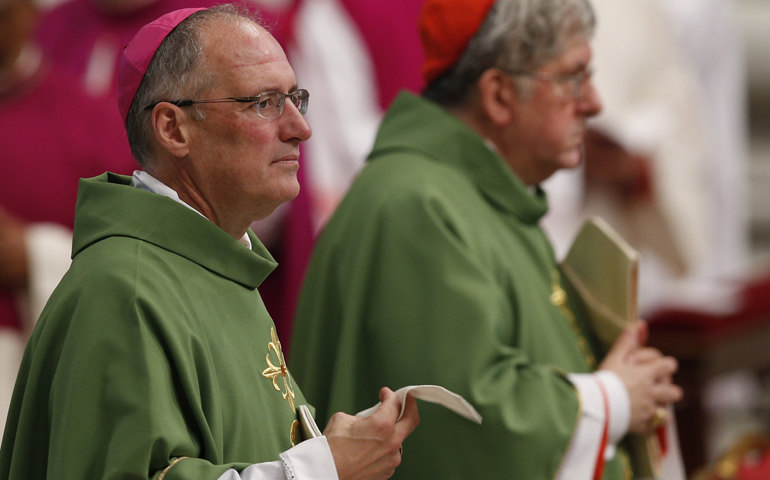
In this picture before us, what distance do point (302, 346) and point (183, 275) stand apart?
1262 millimetres

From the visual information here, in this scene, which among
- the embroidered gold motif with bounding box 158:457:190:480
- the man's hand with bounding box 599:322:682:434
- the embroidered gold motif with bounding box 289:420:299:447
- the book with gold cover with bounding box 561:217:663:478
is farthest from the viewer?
the book with gold cover with bounding box 561:217:663:478

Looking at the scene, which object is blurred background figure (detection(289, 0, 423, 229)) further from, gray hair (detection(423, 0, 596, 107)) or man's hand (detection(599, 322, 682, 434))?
man's hand (detection(599, 322, 682, 434))

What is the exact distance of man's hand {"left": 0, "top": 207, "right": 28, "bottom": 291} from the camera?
431 centimetres

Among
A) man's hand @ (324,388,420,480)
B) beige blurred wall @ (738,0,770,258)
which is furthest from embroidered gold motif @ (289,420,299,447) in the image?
beige blurred wall @ (738,0,770,258)

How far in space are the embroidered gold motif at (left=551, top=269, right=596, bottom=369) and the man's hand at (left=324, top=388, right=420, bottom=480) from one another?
142cm

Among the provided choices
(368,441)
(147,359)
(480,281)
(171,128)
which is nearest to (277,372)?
(368,441)

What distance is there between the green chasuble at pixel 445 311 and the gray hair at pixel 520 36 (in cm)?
18

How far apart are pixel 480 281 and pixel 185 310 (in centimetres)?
120

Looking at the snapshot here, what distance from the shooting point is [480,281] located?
3.31 metres

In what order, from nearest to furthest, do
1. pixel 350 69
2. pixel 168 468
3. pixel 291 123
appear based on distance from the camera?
1. pixel 168 468
2. pixel 291 123
3. pixel 350 69

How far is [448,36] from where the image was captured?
3.75 meters

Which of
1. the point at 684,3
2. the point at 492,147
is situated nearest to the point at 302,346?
the point at 492,147

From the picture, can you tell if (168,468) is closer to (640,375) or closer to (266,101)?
(266,101)

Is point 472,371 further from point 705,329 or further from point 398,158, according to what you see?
point 705,329
